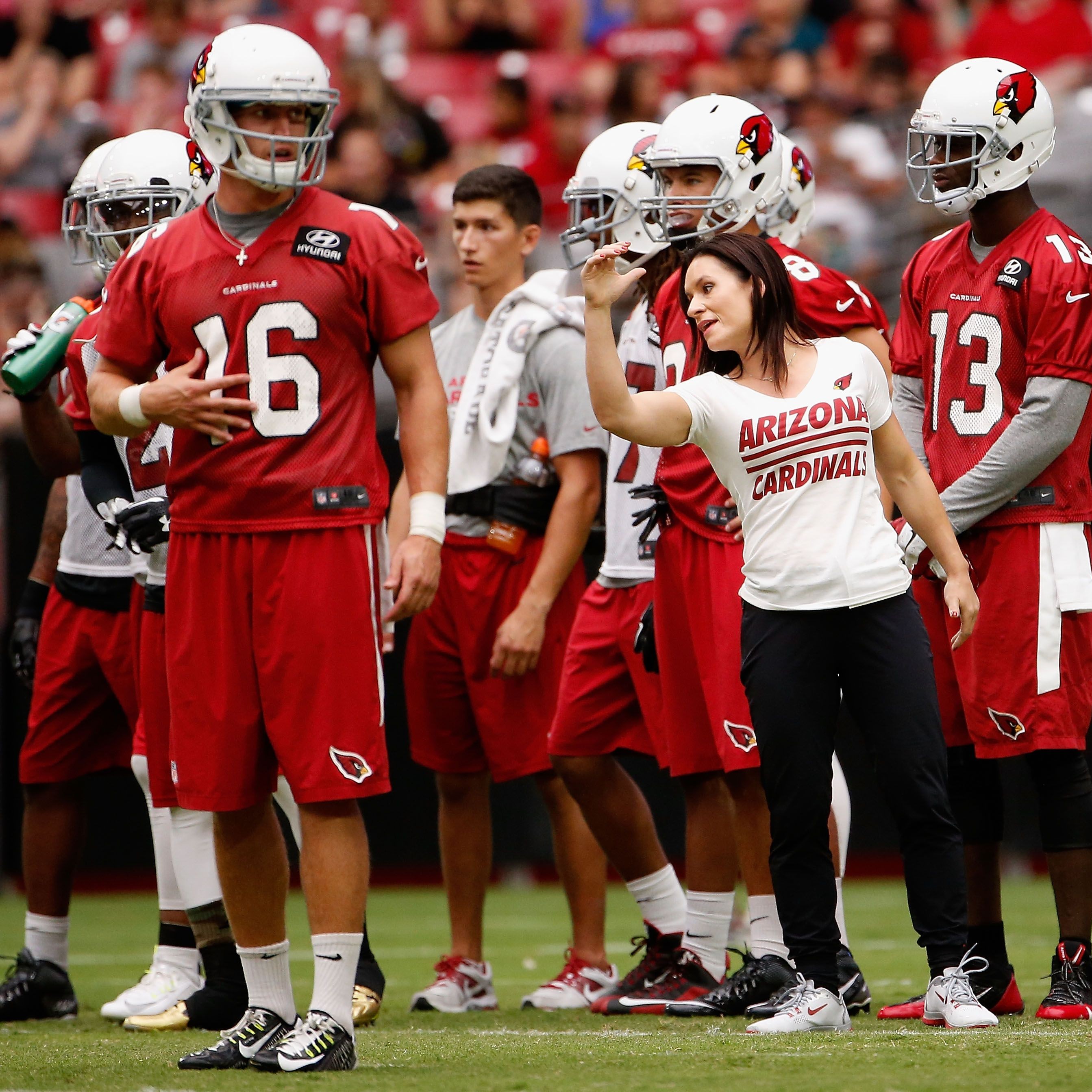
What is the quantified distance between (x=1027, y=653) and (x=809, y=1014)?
113 cm

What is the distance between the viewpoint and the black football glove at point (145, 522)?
15.3 ft

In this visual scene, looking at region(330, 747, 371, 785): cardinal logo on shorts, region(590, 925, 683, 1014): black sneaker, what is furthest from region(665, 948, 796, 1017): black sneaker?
region(330, 747, 371, 785): cardinal logo on shorts

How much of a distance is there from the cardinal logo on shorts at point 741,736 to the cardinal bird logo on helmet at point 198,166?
2233 millimetres

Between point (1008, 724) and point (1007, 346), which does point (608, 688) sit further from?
point (1007, 346)

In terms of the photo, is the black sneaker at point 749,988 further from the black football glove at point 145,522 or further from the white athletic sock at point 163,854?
the black football glove at point 145,522

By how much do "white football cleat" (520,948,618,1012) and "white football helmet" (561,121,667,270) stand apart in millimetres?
2195

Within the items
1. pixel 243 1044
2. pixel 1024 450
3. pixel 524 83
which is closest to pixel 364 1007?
pixel 243 1044

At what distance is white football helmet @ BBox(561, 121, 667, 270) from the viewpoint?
5.54 m

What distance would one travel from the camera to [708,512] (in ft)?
16.0

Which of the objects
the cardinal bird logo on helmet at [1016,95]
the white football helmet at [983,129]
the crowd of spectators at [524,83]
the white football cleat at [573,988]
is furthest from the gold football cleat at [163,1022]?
the crowd of spectators at [524,83]

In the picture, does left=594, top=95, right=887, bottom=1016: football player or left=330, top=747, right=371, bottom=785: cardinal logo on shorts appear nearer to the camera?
left=330, top=747, right=371, bottom=785: cardinal logo on shorts

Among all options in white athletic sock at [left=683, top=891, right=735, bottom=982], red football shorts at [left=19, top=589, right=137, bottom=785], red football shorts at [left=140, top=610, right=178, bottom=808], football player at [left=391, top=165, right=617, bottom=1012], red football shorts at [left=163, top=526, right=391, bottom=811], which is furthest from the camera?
football player at [left=391, top=165, right=617, bottom=1012]

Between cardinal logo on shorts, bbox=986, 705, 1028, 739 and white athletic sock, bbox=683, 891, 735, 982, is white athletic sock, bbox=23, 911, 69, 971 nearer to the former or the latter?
white athletic sock, bbox=683, 891, 735, 982

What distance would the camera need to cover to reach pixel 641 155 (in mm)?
5426
